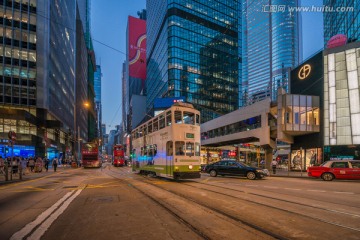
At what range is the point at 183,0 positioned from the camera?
8894cm

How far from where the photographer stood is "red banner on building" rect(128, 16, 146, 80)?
103369mm

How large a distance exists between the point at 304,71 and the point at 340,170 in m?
16.4

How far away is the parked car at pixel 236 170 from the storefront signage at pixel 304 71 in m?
16.3

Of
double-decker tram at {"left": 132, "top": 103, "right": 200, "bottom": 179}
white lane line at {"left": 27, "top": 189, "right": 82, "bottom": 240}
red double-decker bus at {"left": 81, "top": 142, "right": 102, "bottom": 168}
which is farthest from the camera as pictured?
red double-decker bus at {"left": 81, "top": 142, "right": 102, "bottom": 168}

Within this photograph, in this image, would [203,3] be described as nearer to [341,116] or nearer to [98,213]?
[341,116]

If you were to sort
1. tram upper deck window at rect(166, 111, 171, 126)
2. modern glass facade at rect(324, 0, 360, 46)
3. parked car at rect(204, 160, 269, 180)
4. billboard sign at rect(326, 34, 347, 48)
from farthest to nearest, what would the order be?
modern glass facade at rect(324, 0, 360, 46) < billboard sign at rect(326, 34, 347, 48) < parked car at rect(204, 160, 269, 180) < tram upper deck window at rect(166, 111, 171, 126)

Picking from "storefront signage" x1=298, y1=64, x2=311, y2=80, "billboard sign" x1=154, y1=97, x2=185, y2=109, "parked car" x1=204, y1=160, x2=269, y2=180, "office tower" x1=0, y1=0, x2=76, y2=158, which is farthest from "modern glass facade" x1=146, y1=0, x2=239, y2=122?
"parked car" x1=204, y1=160, x2=269, y2=180

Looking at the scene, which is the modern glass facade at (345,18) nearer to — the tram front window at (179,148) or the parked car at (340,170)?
the parked car at (340,170)

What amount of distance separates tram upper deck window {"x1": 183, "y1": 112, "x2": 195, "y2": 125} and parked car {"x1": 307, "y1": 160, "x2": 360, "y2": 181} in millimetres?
10265

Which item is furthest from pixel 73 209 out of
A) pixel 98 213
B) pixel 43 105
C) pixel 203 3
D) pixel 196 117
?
pixel 203 3

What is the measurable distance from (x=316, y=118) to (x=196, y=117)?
58.3ft

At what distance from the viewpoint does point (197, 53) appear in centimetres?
9025

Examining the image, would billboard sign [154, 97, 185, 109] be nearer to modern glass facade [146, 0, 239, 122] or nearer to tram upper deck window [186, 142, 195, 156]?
modern glass facade [146, 0, 239, 122]

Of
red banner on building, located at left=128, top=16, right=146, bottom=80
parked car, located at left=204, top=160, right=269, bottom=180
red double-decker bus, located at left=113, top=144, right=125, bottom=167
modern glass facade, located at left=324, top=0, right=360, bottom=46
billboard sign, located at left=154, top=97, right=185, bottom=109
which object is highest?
red banner on building, located at left=128, top=16, right=146, bottom=80
